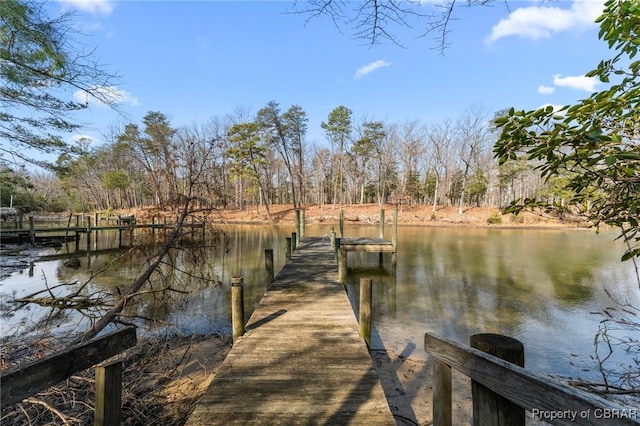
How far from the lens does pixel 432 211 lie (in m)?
37.6

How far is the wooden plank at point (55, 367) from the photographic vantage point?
1459mm

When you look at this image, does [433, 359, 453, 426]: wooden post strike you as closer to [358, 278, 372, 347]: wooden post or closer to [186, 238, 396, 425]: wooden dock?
[186, 238, 396, 425]: wooden dock

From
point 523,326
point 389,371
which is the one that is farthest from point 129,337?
point 523,326

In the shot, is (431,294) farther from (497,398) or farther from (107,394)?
(107,394)

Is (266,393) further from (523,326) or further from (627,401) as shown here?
(523,326)

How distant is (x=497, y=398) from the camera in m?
1.65

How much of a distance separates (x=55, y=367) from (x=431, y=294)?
1002 centimetres

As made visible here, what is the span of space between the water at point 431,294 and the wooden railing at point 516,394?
245 cm

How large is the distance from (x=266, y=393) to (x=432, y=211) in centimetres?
3739

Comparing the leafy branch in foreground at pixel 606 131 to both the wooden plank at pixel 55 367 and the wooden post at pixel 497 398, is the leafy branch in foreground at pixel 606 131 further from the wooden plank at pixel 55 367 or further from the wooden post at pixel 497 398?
the wooden plank at pixel 55 367

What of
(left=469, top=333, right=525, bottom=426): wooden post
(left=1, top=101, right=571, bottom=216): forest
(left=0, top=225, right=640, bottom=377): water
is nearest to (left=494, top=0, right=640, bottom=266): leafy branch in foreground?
(left=469, top=333, right=525, bottom=426): wooden post

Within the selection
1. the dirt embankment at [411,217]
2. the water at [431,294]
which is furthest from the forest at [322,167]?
the water at [431,294]

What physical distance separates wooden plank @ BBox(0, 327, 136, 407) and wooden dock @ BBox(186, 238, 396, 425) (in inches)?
45.2

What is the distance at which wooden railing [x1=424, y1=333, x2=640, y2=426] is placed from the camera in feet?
3.63
